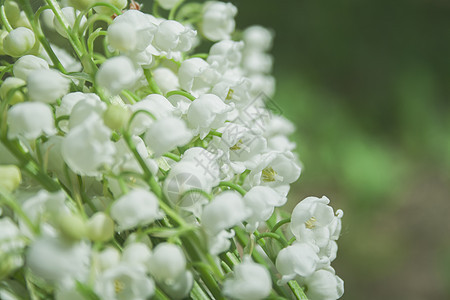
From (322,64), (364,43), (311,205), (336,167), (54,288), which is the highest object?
(364,43)

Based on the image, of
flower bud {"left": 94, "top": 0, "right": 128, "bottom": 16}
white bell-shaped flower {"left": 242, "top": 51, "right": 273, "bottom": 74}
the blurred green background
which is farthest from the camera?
the blurred green background

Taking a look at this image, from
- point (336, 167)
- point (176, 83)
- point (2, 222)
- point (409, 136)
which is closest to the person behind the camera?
point (2, 222)

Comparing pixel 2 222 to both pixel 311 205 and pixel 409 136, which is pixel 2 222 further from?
pixel 409 136

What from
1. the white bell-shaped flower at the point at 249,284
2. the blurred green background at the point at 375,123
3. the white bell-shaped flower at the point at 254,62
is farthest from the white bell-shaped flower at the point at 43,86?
the blurred green background at the point at 375,123

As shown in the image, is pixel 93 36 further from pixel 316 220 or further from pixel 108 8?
pixel 316 220

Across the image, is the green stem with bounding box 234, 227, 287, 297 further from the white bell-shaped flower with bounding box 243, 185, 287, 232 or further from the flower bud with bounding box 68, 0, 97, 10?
the flower bud with bounding box 68, 0, 97, 10

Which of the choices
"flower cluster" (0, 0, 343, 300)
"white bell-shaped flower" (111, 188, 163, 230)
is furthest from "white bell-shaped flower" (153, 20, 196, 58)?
"white bell-shaped flower" (111, 188, 163, 230)

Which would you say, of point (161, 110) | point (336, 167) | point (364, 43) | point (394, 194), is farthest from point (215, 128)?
point (364, 43)
